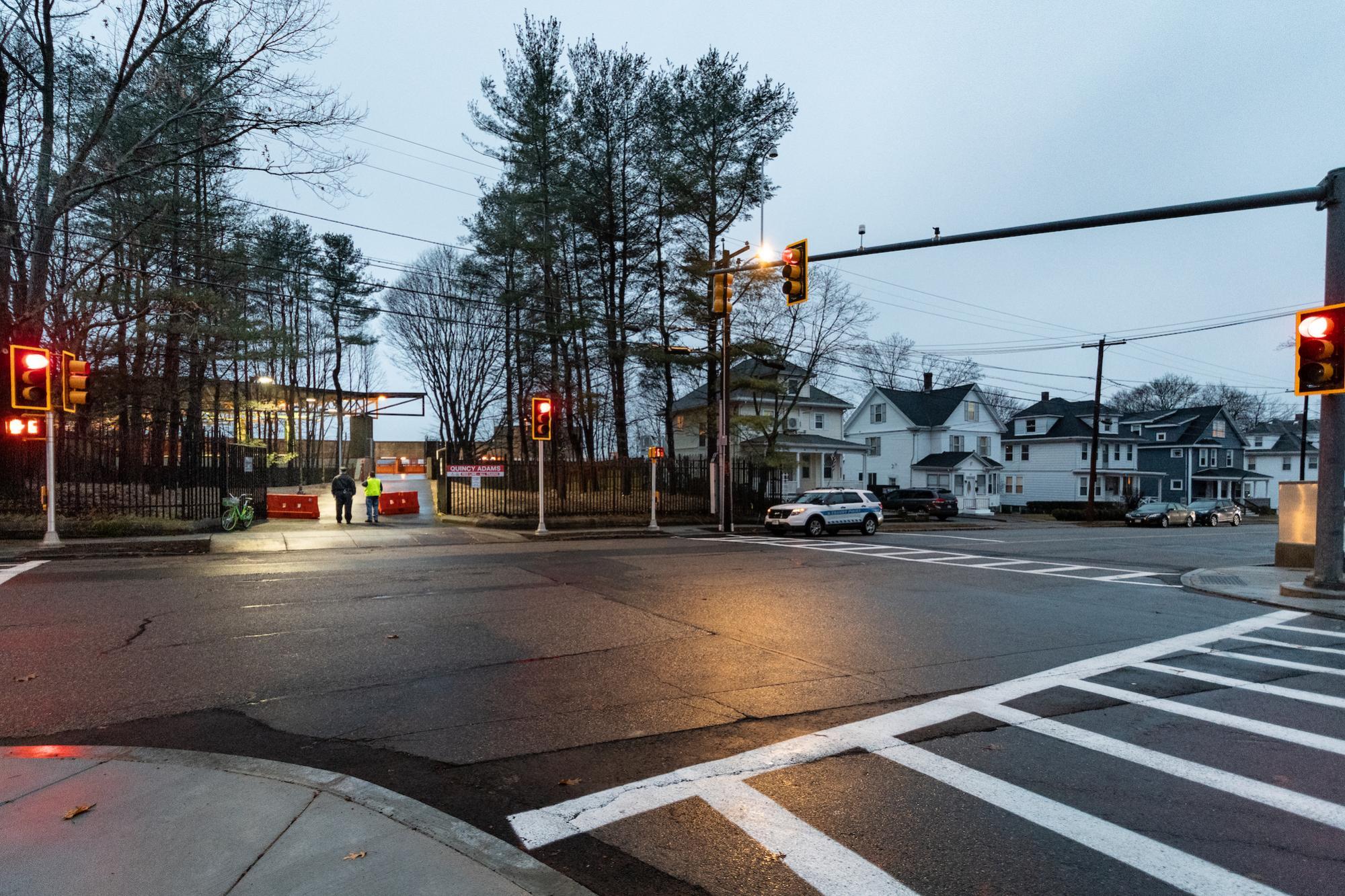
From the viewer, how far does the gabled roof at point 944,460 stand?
52438 millimetres

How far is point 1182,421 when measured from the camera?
67938 mm

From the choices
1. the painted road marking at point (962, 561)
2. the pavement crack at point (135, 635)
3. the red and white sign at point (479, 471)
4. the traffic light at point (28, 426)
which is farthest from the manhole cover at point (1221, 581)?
the traffic light at point (28, 426)

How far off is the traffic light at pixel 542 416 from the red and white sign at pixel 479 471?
141 inches

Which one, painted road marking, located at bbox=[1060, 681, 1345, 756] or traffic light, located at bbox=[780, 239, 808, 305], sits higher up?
traffic light, located at bbox=[780, 239, 808, 305]

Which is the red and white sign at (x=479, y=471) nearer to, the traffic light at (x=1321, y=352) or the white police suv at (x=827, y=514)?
the white police suv at (x=827, y=514)

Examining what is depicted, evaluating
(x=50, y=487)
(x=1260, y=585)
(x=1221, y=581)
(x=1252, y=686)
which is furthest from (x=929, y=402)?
(x=50, y=487)

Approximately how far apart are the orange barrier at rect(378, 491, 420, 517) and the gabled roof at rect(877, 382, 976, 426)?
Result: 3758 cm

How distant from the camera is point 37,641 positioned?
7.70 metres

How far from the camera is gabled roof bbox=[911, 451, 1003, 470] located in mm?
52438

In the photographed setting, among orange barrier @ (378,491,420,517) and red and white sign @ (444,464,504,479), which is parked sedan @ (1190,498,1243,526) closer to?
red and white sign @ (444,464,504,479)

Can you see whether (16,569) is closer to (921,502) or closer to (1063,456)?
(921,502)

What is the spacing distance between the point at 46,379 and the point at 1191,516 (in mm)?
53976

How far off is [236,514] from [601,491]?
43.1 feet

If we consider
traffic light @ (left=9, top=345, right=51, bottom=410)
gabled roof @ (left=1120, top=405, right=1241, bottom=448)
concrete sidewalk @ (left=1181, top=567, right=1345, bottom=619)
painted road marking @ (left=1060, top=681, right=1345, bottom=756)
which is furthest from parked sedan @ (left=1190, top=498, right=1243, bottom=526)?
traffic light @ (left=9, top=345, right=51, bottom=410)
